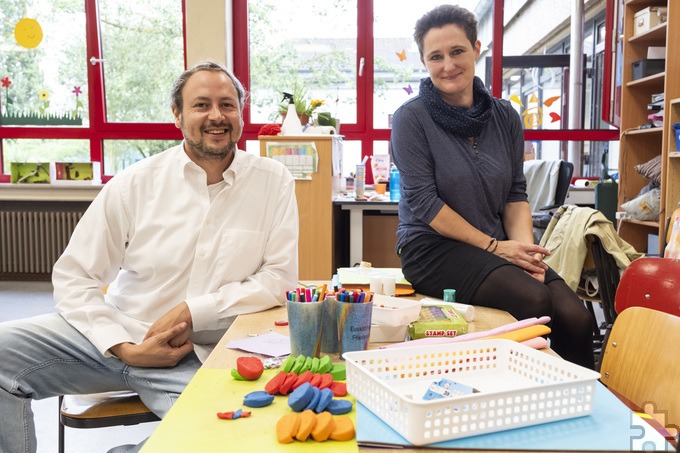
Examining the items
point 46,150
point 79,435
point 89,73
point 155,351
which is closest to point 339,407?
point 155,351

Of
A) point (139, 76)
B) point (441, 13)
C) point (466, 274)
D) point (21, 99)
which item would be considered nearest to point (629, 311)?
point (466, 274)

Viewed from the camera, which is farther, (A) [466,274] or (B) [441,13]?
(B) [441,13]

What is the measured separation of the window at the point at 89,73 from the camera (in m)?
5.66

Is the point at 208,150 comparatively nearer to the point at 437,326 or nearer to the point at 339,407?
the point at 437,326

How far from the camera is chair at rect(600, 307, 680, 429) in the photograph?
1154 millimetres

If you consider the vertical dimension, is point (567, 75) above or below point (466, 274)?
above

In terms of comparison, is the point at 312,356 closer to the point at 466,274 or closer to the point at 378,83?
the point at 466,274

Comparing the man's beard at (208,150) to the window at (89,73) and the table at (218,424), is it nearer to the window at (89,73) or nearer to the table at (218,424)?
the table at (218,424)

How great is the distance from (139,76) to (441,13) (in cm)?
426

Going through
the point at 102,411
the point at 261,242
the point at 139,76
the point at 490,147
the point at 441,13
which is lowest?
the point at 102,411

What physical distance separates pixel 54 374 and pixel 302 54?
445 centimetres

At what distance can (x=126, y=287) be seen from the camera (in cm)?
184

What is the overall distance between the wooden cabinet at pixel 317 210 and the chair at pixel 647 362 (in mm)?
2540

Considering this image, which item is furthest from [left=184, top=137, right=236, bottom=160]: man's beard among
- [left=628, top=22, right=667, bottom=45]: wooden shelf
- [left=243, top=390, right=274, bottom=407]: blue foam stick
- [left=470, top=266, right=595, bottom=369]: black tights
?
[left=628, top=22, right=667, bottom=45]: wooden shelf
